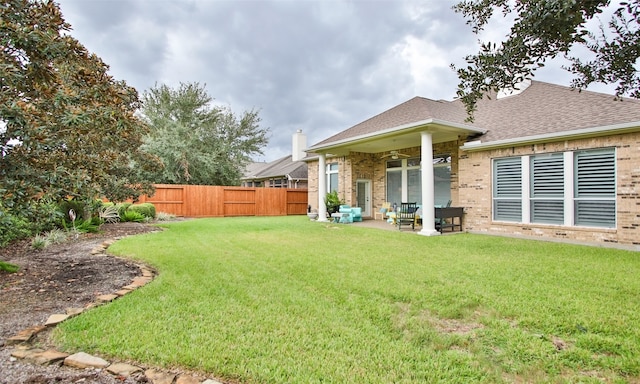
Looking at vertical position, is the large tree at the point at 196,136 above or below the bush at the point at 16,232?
above

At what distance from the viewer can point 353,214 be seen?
1468 centimetres

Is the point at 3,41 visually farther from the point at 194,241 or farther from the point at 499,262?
the point at 499,262

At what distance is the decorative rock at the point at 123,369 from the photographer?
2.39 meters

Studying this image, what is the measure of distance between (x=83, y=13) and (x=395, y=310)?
9.41 metres

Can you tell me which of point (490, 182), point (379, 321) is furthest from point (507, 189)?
point (379, 321)

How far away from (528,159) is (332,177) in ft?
31.4

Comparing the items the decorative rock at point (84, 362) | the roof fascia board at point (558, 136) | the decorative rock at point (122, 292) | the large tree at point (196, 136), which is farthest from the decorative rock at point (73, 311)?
the large tree at point (196, 136)

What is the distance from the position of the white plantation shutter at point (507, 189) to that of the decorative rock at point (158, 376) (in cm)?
1040

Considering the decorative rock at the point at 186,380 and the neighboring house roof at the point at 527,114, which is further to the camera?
the neighboring house roof at the point at 527,114

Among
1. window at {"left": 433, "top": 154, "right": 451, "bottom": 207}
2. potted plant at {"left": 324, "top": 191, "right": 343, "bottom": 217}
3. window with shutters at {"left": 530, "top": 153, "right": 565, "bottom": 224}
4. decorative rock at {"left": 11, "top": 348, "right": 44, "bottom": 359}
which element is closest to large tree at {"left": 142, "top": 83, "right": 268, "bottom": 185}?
potted plant at {"left": 324, "top": 191, "right": 343, "bottom": 217}

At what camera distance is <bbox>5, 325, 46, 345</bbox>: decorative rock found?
2.88m

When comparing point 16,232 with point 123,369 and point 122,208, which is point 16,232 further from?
point 123,369

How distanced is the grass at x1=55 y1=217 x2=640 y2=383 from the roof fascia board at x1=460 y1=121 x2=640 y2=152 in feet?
11.2

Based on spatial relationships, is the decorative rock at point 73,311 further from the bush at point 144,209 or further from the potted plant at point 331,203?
the potted plant at point 331,203
